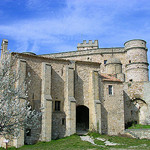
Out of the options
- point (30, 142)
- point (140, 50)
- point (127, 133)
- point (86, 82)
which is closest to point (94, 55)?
point (140, 50)

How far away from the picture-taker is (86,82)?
96.7 ft

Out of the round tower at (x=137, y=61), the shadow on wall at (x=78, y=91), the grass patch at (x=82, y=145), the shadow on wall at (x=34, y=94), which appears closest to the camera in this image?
the grass patch at (x=82, y=145)

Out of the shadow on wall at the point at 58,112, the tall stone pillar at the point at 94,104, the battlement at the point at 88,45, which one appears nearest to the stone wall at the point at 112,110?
the tall stone pillar at the point at 94,104

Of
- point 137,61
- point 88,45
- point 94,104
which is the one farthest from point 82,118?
point 88,45

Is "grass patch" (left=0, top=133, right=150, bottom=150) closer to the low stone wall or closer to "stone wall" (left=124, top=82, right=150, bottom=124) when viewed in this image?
the low stone wall

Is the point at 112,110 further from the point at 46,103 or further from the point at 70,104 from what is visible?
the point at 46,103

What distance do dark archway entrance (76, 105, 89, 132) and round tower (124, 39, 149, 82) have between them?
43.8ft

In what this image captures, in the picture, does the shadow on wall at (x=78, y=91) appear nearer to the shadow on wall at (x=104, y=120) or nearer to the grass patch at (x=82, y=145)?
the shadow on wall at (x=104, y=120)

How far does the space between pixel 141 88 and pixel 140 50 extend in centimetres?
985

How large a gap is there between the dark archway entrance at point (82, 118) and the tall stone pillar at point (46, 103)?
6.15 meters

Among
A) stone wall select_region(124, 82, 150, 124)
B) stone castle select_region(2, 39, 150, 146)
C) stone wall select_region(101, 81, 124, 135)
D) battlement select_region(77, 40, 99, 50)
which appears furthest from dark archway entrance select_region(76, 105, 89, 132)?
battlement select_region(77, 40, 99, 50)

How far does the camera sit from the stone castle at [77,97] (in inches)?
1018

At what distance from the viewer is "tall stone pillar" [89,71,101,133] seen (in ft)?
90.4

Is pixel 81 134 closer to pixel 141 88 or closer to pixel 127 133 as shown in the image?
pixel 127 133
